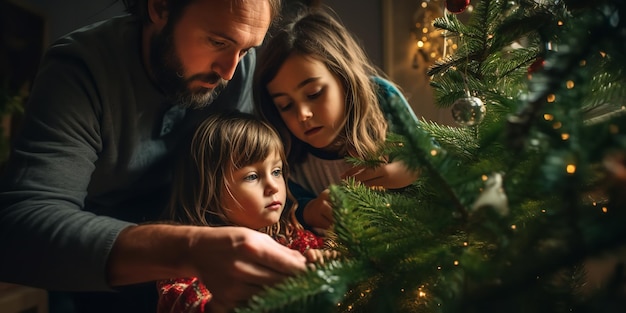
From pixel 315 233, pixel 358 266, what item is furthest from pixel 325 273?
pixel 315 233

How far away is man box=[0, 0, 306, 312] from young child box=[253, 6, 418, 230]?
6 centimetres

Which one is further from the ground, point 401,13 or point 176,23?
point 401,13

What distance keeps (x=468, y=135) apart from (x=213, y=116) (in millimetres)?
468

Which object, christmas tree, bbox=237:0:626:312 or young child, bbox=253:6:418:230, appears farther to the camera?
young child, bbox=253:6:418:230

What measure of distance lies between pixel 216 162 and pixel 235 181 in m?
0.05

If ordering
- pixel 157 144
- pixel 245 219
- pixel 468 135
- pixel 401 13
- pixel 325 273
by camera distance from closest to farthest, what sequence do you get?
pixel 325 273
pixel 468 135
pixel 245 219
pixel 157 144
pixel 401 13

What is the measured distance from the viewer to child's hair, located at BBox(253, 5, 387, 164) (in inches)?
35.9

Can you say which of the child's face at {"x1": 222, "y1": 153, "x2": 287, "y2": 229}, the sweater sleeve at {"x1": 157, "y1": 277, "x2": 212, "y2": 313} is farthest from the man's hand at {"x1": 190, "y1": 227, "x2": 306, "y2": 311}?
the child's face at {"x1": 222, "y1": 153, "x2": 287, "y2": 229}

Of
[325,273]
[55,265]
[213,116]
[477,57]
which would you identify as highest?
[477,57]

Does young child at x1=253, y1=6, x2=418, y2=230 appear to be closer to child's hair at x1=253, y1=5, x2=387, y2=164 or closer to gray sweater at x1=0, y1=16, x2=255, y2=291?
child's hair at x1=253, y1=5, x2=387, y2=164

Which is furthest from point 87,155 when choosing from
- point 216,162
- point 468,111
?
point 468,111

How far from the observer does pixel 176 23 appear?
2.96 ft

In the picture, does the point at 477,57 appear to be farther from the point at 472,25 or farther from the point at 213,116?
the point at 213,116

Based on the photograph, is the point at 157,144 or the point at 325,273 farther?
the point at 157,144
